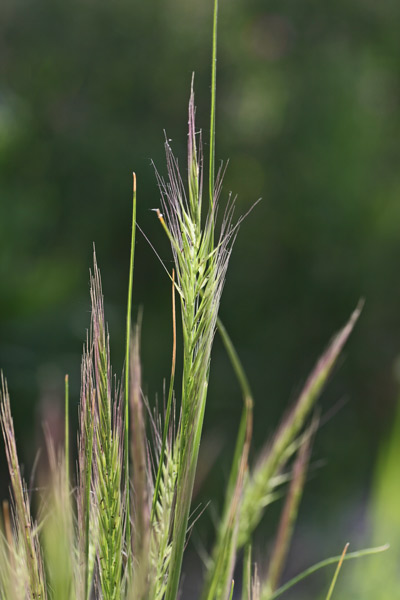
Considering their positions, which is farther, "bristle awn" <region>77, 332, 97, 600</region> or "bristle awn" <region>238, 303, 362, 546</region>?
"bristle awn" <region>238, 303, 362, 546</region>

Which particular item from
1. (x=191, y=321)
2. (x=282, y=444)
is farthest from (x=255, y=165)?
(x=191, y=321)

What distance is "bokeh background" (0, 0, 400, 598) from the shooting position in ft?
10.2

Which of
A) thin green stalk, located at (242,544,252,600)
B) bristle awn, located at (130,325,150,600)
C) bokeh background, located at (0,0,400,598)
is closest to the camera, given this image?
bristle awn, located at (130,325,150,600)

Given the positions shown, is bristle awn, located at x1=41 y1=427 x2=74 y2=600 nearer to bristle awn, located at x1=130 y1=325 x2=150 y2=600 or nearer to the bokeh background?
bristle awn, located at x1=130 y1=325 x2=150 y2=600

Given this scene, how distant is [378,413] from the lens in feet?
11.4

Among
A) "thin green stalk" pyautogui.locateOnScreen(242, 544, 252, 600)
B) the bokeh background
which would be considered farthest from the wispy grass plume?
the bokeh background

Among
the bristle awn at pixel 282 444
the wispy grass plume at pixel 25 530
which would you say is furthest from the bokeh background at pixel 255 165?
the wispy grass plume at pixel 25 530

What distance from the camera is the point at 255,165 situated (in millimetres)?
3238

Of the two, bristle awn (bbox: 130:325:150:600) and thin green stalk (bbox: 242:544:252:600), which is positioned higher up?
bristle awn (bbox: 130:325:150:600)

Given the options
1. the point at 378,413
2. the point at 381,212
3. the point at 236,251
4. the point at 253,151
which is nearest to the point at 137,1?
the point at 253,151

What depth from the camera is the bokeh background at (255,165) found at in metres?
3.11

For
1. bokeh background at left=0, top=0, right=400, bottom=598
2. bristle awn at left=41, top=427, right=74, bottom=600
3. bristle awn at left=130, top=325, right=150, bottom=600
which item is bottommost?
bokeh background at left=0, top=0, right=400, bottom=598

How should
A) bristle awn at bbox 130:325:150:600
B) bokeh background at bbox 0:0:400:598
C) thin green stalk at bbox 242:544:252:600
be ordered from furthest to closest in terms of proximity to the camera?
1. bokeh background at bbox 0:0:400:598
2. thin green stalk at bbox 242:544:252:600
3. bristle awn at bbox 130:325:150:600

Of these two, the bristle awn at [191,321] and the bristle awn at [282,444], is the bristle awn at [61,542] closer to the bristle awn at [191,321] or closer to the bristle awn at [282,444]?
the bristle awn at [191,321]
